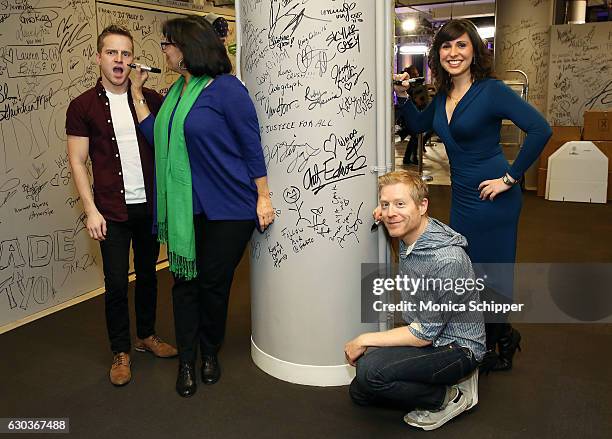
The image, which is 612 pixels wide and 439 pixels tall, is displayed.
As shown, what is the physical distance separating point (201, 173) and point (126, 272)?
1.96 ft

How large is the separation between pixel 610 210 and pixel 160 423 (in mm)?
5112

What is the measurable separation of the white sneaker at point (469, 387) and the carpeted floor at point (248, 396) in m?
0.06

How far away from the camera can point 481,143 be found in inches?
96.0

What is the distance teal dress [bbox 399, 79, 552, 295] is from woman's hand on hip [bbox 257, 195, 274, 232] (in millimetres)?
781

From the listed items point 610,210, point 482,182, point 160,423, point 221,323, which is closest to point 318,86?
point 482,182

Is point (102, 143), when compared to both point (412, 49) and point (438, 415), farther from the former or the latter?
point (412, 49)

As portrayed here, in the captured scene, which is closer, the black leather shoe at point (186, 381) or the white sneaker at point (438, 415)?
the white sneaker at point (438, 415)

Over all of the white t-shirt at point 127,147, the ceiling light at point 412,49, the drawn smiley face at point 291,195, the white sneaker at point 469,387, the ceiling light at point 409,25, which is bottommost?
the white sneaker at point 469,387

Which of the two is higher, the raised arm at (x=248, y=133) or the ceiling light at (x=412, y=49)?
the ceiling light at (x=412, y=49)

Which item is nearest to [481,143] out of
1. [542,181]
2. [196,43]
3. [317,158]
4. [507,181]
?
[507,181]

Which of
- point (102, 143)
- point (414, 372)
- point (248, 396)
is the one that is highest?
point (102, 143)

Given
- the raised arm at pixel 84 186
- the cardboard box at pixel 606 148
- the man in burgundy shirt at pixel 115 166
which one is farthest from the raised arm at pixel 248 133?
the cardboard box at pixel 606 148

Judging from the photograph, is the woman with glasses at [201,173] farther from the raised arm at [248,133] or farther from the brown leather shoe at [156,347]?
the brown leather shoe at [156,347]

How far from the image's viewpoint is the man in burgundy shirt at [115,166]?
8.15ft
